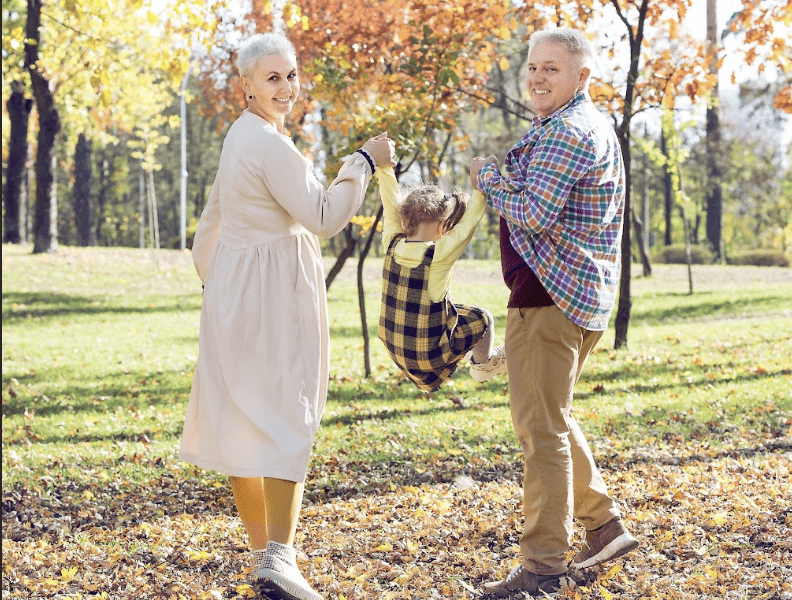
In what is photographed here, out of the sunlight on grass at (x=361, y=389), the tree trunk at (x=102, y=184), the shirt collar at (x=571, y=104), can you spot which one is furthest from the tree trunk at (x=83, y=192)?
the shirt collar at (x=571, y=104)

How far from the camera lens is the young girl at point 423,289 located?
4.05 meters

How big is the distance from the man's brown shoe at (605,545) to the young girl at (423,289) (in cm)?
97

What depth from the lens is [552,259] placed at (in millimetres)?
3490

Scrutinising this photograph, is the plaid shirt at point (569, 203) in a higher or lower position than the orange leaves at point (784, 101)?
lower

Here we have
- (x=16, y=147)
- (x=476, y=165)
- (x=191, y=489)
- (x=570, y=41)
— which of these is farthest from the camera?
(x=16, y=147)

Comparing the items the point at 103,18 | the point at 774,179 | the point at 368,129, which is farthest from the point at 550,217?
the point at 774,179

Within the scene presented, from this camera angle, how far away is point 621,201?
3.67 meters

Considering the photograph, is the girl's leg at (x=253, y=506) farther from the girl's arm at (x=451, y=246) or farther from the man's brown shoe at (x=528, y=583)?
the girl's arm at (x=451, y=246)

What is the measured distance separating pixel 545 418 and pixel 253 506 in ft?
4.20

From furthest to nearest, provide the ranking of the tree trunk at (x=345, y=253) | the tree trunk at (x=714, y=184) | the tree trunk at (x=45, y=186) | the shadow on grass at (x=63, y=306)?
the tree trunk at (x=714, y=184) < the tree trunk at (x=45, y=186) < the shadow on grass at (x=63, y=306) < the tree trunk at (x=345, y=253)

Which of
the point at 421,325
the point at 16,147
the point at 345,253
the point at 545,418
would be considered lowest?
the point at 545,418

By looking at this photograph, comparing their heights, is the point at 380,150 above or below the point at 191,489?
above

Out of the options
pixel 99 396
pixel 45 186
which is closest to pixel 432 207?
pixel 99 396

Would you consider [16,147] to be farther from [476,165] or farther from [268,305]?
[476,165]
